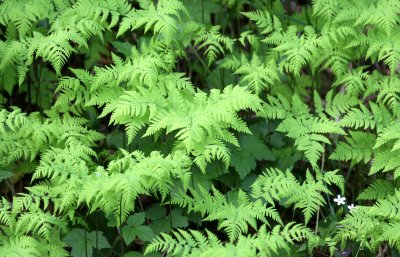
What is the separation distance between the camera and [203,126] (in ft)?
14.4

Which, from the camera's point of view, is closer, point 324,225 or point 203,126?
point 203,126

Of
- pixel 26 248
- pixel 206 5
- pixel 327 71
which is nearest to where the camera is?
pixel 26 248

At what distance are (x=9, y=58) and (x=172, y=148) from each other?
1.46 meters

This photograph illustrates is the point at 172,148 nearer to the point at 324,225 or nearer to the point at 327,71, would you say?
the point at 324,225

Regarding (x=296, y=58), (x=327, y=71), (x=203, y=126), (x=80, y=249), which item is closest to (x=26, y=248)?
(x=80, y=249)

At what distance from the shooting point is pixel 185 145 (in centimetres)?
432

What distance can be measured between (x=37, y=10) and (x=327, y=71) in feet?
11.2

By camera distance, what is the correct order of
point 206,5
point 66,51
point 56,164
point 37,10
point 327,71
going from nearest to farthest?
point 56,164 < point 66,51 < point 37,10 < point 206,5 < point 327,71

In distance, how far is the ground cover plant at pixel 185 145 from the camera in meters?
4.25

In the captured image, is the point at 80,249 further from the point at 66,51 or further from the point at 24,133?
the point at 66,51

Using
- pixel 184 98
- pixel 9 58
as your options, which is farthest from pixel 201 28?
pixel 9 58

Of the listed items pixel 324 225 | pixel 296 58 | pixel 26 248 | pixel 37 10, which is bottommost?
pixel 324 225

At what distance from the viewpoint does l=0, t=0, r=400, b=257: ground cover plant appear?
4246 mm

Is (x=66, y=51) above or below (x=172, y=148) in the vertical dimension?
above
